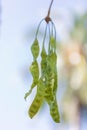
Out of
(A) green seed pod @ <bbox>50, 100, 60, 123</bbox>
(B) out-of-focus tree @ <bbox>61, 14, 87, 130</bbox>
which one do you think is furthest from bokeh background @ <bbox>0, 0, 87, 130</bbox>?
(A) green seed pod @ <bbox>50, 100, 60, 123</bbox>

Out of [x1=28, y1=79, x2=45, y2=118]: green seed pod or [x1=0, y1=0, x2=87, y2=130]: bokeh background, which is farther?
[x1=0, y1=0, x2=87, y2=130]: bokeh background

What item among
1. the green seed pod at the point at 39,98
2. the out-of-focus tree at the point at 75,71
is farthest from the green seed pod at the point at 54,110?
the out-of-focus tree at the point at 75,71

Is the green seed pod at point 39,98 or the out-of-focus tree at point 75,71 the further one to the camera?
the out-of-focus tree at point 75,71

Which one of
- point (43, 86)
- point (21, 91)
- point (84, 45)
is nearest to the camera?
point (43, 86)

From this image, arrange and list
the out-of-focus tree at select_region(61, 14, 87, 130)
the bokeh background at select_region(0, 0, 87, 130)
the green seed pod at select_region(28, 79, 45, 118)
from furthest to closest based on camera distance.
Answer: the out-of-focus tree at select_region(61, 14, 87, 130), the bokeh background at select_region(0, 0, 87, 130), the green seed pod at select_region(28, 79, 45, 118)

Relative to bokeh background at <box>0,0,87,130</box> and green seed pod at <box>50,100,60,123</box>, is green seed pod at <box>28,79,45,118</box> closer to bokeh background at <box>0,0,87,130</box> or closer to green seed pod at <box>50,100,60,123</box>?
green seed pod at <box>50,100,60,123</box>

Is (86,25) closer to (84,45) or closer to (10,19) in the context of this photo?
(84,45)

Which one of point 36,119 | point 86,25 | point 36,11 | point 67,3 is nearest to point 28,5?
point 36,11

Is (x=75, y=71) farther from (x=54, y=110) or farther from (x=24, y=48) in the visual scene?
(x=54, y=110)

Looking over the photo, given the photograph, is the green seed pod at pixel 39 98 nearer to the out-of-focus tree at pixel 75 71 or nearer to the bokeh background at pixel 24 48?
the bokeh background at pixel 24 48
